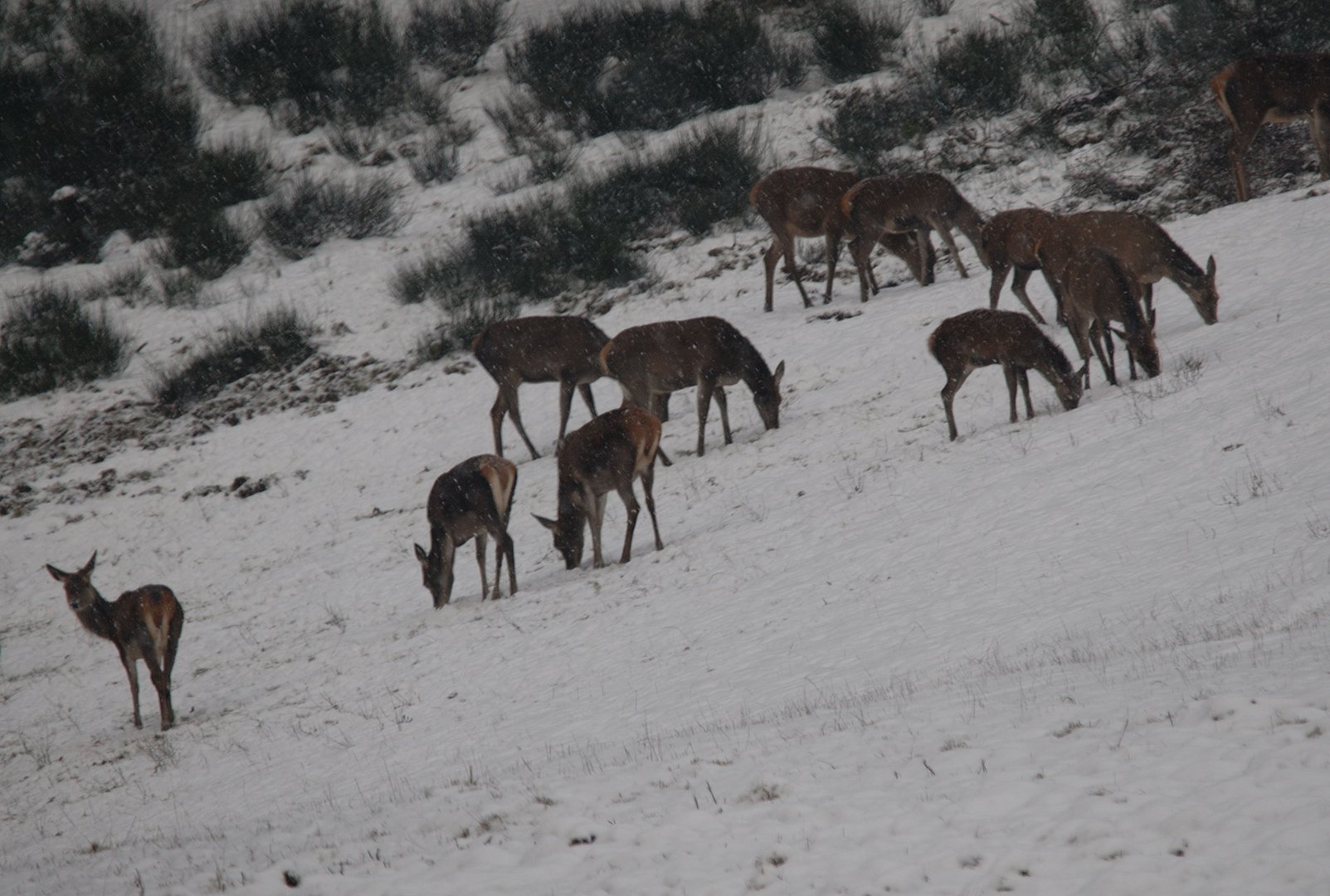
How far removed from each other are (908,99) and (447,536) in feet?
54.5

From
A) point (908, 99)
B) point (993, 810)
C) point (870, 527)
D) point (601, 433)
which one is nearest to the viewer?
point (993, 810)

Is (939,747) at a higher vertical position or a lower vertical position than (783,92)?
lower

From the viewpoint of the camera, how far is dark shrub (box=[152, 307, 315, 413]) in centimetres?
2233

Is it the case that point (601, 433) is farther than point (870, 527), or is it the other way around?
point (601, 433)

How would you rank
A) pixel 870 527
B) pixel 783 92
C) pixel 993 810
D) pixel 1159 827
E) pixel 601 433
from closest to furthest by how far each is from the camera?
1. pixel 1159 827
2. pixel 993 810
3. pixel 870 527
4. pixel 601 433
5. pixel 783 92

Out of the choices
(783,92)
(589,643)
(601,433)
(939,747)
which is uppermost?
(783,92)

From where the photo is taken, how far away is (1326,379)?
844 centimetres

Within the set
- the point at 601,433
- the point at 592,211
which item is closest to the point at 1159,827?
the point at 601,433

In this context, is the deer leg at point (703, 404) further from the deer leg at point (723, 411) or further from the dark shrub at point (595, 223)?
the dark shrub at point (595, 223)

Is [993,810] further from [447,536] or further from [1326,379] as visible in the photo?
[447,536]

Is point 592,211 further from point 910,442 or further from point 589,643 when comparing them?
point 589,643

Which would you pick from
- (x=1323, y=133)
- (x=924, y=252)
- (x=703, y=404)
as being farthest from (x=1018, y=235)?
(x=1323, y=133)

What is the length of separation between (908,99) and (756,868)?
22.1 metres

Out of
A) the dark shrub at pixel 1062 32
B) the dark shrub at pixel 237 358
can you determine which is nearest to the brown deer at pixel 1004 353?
the dark shrub at pixel 1062 32
